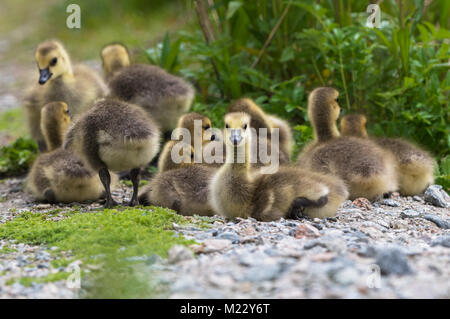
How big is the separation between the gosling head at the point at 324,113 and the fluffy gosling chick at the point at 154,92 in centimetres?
126

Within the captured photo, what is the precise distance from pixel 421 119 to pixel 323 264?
322 centimetres

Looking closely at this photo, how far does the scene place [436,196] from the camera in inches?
190

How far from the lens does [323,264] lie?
8.86 feet

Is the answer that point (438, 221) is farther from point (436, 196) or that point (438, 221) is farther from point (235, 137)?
point (235, 137)

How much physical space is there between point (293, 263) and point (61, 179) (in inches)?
103

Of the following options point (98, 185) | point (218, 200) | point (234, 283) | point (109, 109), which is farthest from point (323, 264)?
point (98, 185)

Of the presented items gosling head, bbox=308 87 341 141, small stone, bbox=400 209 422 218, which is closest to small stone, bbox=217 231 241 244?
small stone, bbox=400 209 422 218

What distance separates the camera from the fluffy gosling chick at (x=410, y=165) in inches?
195

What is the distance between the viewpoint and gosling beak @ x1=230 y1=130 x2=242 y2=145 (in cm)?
373

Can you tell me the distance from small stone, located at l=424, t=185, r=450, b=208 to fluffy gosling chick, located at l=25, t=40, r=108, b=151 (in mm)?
3044

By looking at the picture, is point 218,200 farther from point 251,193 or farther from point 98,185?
point 98,185

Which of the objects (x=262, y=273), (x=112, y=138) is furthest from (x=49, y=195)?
(x=262, y=273)

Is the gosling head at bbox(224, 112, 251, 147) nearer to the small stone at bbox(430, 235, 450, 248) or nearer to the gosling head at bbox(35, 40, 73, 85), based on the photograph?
the small stone at bbox(430, 235, 450, 248)

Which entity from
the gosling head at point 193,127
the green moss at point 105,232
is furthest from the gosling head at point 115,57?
the green moss at point 105,232
